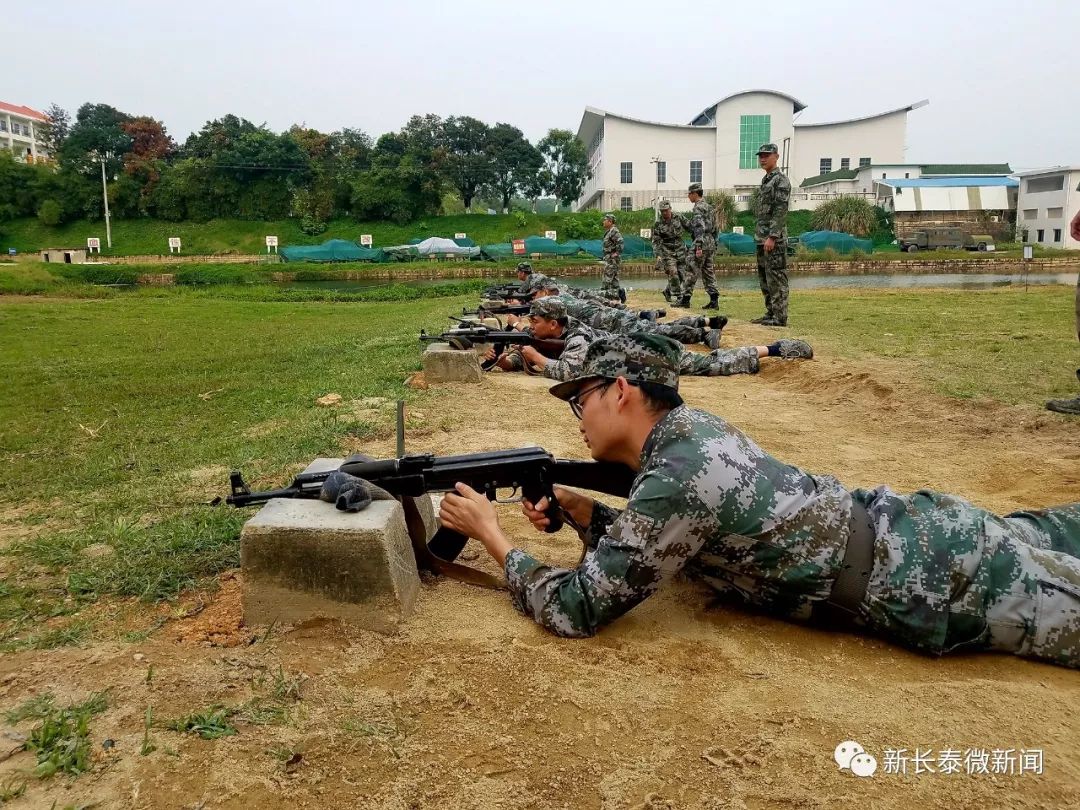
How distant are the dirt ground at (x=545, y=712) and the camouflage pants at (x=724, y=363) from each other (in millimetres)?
5907

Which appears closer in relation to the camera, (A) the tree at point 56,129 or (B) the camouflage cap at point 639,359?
(B) the camouflage cap at point 639,359

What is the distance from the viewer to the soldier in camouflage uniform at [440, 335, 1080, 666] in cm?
261

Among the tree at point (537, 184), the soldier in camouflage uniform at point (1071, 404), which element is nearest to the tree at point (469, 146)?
the tree at point (537, 184)

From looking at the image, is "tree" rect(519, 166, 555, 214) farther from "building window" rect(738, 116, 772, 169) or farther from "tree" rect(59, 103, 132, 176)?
"tree" rect(59, 103, 132, 176)

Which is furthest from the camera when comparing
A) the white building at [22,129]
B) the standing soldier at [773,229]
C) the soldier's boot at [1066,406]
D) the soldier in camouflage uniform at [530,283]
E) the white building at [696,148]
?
the white building at [22,129]

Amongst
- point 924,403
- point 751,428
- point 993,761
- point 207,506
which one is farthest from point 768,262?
point 993,761

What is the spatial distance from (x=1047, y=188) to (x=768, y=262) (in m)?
52.1

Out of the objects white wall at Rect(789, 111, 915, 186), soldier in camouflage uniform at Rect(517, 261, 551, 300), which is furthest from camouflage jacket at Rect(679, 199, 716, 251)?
Result: white wall at Rect(789, 111, 915, 186)

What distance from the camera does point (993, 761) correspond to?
2240 millimetres

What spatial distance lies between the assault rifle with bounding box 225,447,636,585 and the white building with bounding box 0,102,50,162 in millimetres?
98403

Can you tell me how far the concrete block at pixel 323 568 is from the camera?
2.97 metres

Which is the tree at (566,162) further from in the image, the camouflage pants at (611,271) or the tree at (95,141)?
the camouflage pants at (611,271)

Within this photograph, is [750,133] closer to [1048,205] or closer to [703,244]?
[1048,205]

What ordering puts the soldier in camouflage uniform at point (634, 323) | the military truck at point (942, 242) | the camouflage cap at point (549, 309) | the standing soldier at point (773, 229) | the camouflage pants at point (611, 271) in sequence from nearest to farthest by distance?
the camouflage cap at point (549, 309) → the soldier in camouflage uniform at point (634, 323) → the standing soldier at point (773, 229) → the camouflage pants at point (611, 271) → the military truck at point (942, 242)
